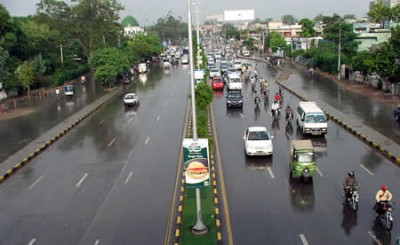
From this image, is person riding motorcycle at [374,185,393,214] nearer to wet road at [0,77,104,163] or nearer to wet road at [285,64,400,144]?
wet road at [285,64,400,144]

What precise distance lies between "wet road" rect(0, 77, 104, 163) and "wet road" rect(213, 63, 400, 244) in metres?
13.3

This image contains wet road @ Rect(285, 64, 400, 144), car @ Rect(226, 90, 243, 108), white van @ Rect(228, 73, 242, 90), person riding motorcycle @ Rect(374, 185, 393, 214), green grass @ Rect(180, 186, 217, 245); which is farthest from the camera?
white van @ Rect(228, 73, 242, 90)

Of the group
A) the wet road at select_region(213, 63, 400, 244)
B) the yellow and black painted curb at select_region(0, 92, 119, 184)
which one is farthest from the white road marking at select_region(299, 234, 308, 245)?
the yellow and black painted curb at select_region(0, 92, 119, 184)

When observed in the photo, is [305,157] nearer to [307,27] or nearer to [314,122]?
[314,122]

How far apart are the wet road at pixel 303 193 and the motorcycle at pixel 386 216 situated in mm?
285

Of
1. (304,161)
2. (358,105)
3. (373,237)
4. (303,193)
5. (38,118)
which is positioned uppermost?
(304,161)

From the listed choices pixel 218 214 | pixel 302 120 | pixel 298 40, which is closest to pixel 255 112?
pixel 302 120

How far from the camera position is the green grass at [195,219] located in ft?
46.2

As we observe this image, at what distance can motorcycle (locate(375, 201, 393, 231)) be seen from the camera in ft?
46.9

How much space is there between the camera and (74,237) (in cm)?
1498

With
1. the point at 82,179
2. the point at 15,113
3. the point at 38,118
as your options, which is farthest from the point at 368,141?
the point at 15,113

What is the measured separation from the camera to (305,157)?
1895cm

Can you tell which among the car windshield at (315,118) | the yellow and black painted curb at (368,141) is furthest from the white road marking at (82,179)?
the yellow and black painted curb at (368,141)

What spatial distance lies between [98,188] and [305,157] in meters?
8.79
